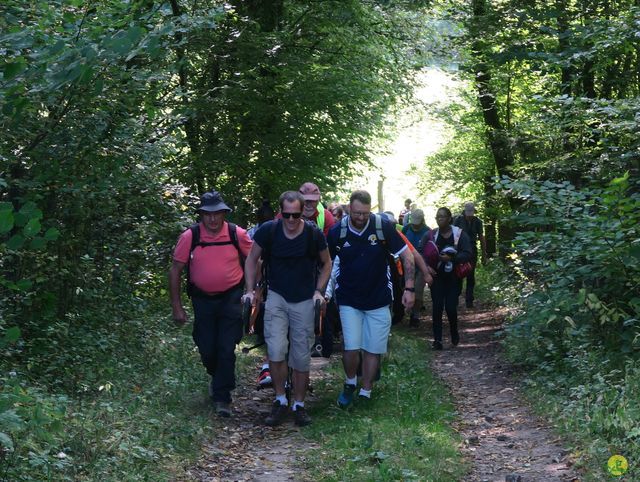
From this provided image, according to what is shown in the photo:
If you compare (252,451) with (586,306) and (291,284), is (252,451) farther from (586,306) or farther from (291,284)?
(586,306)

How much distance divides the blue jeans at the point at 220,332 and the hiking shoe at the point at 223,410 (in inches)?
1.8

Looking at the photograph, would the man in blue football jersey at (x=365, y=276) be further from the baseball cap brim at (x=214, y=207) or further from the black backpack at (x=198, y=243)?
the baseball cap brim at (x=214, y=207)

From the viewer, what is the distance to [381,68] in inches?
806

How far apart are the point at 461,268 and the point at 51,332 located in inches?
258

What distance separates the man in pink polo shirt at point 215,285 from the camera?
29.2 feet

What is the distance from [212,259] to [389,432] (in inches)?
95.1

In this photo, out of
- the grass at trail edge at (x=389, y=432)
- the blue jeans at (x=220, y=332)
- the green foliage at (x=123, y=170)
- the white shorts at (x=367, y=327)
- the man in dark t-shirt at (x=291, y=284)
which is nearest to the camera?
the green foliage at (x=123, y=170)

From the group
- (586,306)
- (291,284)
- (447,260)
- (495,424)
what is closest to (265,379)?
(291,284)

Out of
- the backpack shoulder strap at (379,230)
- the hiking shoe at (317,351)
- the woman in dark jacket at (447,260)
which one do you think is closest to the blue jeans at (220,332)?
the backpack shoulder strap at (379,230)

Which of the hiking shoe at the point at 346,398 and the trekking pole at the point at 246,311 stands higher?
the trekking pole at the point at 246,311

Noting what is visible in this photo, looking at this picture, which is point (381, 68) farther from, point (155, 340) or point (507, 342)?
point (155, 340)

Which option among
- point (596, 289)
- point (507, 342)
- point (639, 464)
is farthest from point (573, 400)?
point (507, 342)

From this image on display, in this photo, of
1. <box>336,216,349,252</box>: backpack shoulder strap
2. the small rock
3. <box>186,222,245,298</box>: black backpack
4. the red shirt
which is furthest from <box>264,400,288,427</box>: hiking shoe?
the small rock

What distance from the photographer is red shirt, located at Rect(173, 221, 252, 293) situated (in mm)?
8898
